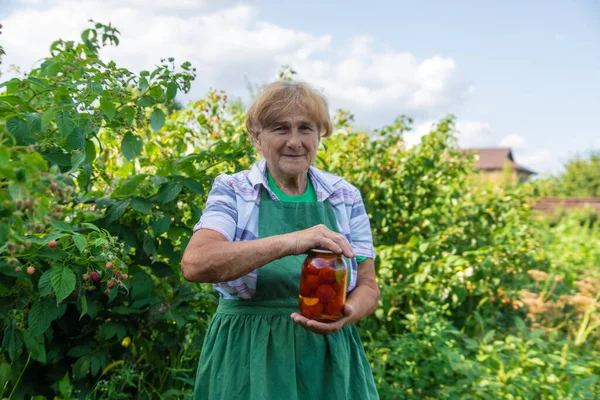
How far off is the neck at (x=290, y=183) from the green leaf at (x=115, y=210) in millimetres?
760

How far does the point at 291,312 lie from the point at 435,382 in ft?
5.88

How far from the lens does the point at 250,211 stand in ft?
5.62

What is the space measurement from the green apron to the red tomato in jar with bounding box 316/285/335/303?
148 mm

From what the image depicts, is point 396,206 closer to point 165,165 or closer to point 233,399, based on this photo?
point 165,165

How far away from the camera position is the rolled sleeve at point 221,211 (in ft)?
5.35

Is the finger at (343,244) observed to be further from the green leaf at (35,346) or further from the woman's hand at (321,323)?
the green leaf at (35,346)

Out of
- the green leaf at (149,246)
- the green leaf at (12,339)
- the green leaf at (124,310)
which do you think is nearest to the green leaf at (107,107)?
the green leaf at (149,246)

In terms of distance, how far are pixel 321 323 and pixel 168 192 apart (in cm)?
105

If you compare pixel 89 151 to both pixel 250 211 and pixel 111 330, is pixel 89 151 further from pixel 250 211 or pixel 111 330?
pixel 111 330

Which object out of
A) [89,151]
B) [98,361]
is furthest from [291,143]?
[98,361]

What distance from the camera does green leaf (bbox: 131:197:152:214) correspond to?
229cm

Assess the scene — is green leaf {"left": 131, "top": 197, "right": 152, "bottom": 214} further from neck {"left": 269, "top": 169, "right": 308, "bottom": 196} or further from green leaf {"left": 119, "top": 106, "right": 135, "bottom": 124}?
neck {"left": 269, "top": 169, "right": 308, "bottom": 196}

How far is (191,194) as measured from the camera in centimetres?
Result: 255

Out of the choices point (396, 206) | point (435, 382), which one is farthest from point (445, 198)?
point (435, 382)
